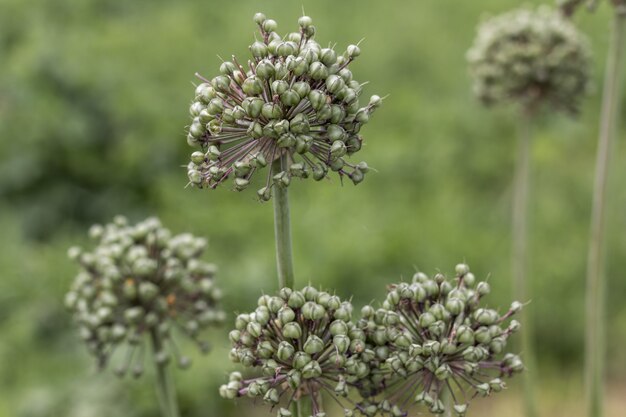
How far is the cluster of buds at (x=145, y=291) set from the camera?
3438 mm

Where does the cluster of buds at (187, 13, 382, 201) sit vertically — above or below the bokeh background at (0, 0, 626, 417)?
below

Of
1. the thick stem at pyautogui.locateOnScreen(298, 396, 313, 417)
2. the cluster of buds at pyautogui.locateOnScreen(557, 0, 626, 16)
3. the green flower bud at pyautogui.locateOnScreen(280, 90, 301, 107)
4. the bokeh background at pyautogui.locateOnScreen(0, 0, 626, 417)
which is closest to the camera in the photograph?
the green flower bud at pyautogui.locateOnScreen(280, 90, 301, 107)

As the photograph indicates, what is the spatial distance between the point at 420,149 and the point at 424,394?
7025 mm

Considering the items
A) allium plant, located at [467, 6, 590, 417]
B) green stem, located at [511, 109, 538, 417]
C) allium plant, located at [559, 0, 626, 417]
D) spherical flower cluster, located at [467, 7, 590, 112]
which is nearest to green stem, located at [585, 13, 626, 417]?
allium plant, located at [559, 0, 626, 417]

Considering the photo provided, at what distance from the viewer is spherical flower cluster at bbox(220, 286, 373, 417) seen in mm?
2350

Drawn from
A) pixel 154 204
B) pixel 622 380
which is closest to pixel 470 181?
pixel 622 380

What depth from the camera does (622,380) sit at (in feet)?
23.6

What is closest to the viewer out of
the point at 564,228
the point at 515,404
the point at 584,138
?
the point at 515,404

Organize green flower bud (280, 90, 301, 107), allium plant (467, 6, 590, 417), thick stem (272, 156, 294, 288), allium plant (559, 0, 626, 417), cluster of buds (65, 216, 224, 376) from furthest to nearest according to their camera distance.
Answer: allium plant (467, 6, 590, 417)
allium plant (559, 0, 626, 417)
cluster of buds (65, 216, 224, 376)
thick stem (272, 156, 294, 288)
green flower bud (280, 90, 301, 107)

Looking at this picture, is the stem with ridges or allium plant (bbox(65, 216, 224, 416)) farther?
allium plant (bbox(65, 216, 224, 416))

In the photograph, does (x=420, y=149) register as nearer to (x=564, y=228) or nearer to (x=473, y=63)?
(x=564, y=228)

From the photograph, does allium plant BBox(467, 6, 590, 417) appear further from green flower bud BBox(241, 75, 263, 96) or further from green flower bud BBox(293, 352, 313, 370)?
green flower bud BBox(241, 75, 263, 96)

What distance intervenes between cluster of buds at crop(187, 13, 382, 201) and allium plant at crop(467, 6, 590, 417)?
7.66ft

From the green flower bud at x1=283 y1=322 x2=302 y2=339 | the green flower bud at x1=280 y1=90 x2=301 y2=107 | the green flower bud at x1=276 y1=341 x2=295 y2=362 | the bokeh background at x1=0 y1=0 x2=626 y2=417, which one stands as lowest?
the green flower bud at x1=276 y1=341 x2=295 y2=362
